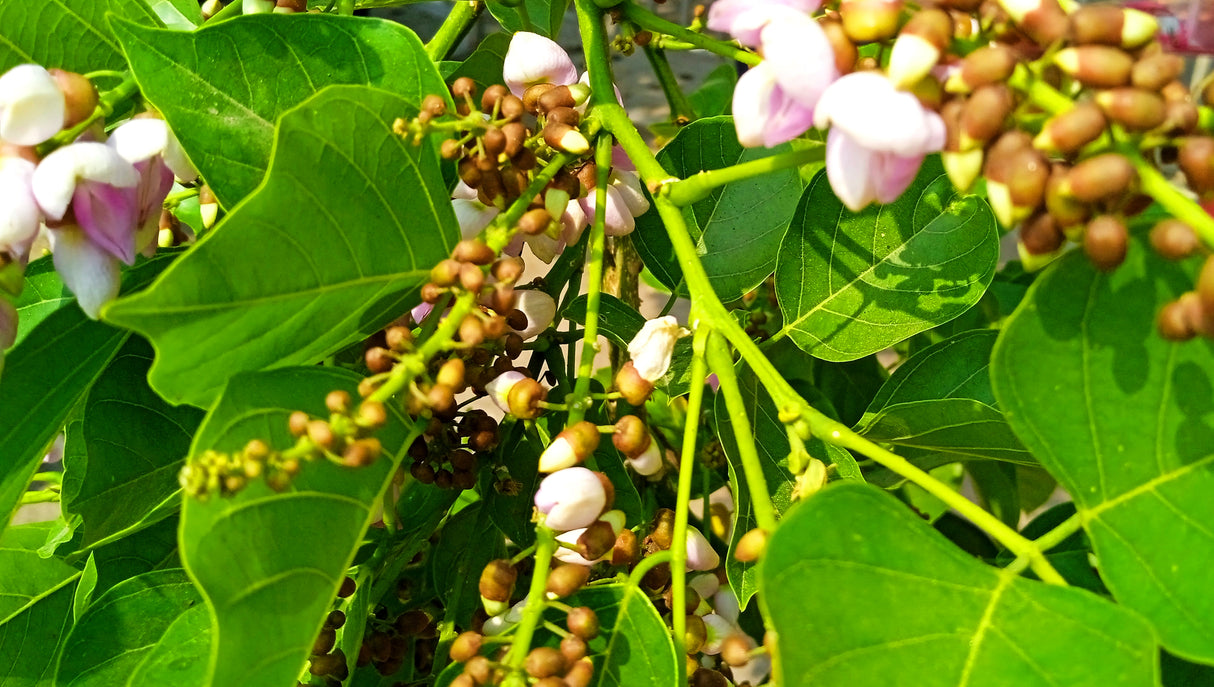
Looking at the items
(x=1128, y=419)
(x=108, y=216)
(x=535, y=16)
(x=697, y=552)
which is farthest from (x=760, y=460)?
(x=535, y=16)

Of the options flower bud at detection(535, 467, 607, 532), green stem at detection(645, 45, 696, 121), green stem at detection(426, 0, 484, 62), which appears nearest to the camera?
flower bud at detection(535, 467, 607, 532)

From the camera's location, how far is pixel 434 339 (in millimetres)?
269

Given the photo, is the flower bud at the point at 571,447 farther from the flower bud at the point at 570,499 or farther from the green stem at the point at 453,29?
the green stem at the point at 453,29

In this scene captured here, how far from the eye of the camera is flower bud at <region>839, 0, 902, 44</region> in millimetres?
234

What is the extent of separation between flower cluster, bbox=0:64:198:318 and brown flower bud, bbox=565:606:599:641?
0.60 ft

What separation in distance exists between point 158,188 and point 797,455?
0.24m

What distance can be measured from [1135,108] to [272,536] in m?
0.24

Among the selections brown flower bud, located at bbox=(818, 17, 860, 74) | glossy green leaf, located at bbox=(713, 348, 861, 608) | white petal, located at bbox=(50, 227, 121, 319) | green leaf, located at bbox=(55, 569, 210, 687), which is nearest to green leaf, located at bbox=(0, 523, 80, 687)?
green leaf, located at bbox=(55, 569, 210, 687)

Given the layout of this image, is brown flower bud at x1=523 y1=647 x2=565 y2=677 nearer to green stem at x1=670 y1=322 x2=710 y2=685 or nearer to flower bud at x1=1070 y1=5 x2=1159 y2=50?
green stem at x1=670 y1=322 x2=710 y2=685

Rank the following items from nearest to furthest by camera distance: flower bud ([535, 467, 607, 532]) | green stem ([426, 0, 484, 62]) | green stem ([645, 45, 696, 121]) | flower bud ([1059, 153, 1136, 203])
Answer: flower bud ([1059, 153, 1136, 203]) → flower bud ([535, 467, 607, 532]) → green stem ([426, 0, 484, 62]) → green stem ([645, 45, 696, 121])

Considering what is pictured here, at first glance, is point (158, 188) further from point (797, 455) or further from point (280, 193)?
point (797, 455)

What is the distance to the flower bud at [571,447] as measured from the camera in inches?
12.1

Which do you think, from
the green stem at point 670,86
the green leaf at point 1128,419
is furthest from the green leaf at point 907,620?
the green stem at point 670,86

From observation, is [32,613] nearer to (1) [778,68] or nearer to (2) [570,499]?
(2) [570,499]
